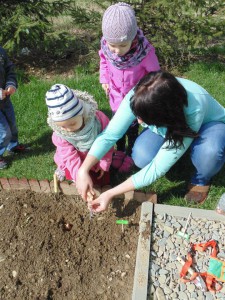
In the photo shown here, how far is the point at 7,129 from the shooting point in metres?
3.15

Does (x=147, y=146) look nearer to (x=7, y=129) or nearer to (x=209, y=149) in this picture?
(x=209, y=149)

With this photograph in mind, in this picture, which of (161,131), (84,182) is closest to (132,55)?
(161,131)

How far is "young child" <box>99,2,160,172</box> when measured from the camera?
2.41m

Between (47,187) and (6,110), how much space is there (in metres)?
0.91

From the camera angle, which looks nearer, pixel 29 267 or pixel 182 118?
pixel 182 118

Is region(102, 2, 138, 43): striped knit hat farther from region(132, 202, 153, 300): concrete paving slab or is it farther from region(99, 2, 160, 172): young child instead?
region(132, 202, 153, 300): concrete paving slab

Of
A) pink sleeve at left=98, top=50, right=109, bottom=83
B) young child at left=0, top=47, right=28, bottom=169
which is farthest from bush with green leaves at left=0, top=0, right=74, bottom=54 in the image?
pink sleeve at left=98, top=50, right=109, bottom=83

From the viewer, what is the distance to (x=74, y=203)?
9.15 feet

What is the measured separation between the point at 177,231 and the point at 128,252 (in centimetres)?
39

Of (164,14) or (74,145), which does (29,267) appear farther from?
(164,14)

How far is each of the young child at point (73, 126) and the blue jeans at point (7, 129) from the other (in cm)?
70

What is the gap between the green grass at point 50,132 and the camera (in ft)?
9.74

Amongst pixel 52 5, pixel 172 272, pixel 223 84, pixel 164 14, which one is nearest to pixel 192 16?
pixel 164 14

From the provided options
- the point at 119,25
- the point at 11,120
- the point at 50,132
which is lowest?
the point at 50,132
